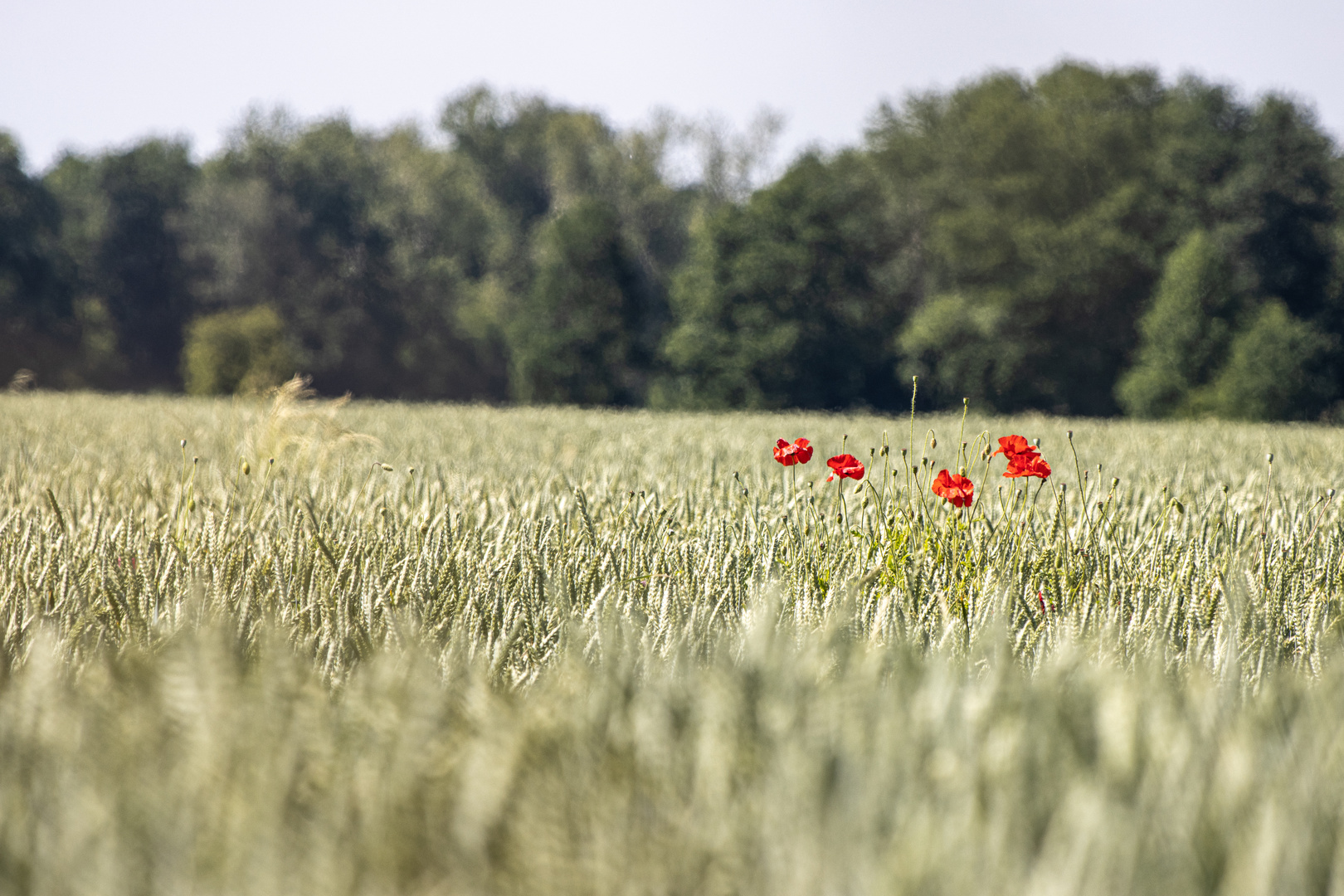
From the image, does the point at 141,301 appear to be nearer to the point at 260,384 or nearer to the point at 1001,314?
the point at 260,384

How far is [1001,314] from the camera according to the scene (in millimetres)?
30000

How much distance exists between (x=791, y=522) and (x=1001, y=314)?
2870 centimetres

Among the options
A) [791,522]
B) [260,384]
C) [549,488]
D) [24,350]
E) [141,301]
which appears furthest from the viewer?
[141,301]

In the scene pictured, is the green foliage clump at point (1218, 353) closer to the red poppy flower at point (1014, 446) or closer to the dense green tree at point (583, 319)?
the dense green tree at point (583, 319)

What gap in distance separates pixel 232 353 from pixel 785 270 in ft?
58.3

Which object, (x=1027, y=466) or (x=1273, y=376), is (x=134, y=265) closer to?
(x=1273, y=376)

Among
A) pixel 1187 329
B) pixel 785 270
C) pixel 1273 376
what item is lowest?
pixel 1273 376

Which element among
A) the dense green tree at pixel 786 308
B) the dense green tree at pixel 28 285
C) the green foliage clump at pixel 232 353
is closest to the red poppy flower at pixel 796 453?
the green foliage clump at pixel 232 353

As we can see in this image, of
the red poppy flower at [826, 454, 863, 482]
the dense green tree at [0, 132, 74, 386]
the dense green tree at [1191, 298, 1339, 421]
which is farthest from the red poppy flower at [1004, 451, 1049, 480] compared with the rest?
the dense green tree at [0, 132, 74, 386]

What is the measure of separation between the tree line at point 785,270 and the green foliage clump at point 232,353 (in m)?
0.11

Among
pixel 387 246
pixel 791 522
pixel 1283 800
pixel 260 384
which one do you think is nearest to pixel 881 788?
pixel 1283 800

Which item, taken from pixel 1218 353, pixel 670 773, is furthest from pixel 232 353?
pixel 670 773

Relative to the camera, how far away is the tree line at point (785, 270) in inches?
1145

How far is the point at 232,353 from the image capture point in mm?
30047
